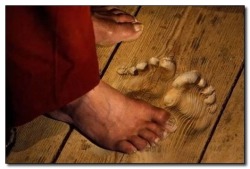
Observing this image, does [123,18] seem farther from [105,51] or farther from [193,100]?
[193,100]

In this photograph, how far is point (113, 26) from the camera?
91 cm

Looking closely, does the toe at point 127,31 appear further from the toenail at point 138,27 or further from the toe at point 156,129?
the toe at point 156,129

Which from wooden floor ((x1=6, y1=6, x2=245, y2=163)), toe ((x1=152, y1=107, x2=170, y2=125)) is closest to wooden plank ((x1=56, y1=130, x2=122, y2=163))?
wooden floor ((x1=6, y1=6, x2=245, y2=163))

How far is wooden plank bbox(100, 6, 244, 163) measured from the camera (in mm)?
869

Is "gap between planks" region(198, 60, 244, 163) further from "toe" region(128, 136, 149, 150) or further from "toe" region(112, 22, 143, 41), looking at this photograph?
"toe" region(112, 22, 143, 41)

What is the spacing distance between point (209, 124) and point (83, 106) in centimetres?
26

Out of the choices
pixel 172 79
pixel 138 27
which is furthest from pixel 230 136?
pixel 138 27

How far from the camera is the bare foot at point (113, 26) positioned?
0.89 meters

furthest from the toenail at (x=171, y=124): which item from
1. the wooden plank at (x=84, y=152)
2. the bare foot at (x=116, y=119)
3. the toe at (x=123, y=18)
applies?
the toe at (x=123, y=18)

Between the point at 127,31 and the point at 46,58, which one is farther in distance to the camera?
the point at 127,31

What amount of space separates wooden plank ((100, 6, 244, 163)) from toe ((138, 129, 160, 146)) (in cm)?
1

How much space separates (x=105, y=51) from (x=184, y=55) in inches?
6.5

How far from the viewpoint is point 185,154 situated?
34.3 inches

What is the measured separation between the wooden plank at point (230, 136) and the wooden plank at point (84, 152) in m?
0.19
